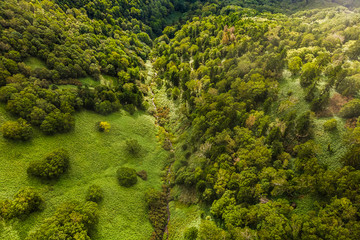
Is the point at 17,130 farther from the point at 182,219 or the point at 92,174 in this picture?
the point at 182,219

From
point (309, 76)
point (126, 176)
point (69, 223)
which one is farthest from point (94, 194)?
point (309, 76)

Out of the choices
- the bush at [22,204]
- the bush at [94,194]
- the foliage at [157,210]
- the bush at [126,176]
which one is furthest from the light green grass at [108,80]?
the foliage at [157,210]

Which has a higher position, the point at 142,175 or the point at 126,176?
the point at 126,176

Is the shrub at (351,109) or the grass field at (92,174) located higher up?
the shrub at (351,109)

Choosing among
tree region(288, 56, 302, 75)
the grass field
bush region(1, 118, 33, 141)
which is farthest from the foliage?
tree region(288, 56, 302, 75)

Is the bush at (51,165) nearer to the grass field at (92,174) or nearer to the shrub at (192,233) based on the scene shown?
the grass field at (92,174)

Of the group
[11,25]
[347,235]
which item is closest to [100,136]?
[11,25]

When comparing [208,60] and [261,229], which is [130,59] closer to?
[208,60]
